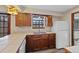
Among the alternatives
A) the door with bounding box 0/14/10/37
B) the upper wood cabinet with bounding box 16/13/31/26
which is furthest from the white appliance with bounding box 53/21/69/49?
the door with bounding box 0/14/10/37

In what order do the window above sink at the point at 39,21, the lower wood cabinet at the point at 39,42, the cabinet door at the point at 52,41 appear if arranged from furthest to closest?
the window above sink at the point at 39,21, the cabinet door at the point at 52,41, the lower wood cabinet at the point at 39,42

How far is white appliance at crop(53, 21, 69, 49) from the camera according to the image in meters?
5.60

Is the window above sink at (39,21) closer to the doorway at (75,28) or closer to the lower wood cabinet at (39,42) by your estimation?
the lower wood cabinet at (39,42)

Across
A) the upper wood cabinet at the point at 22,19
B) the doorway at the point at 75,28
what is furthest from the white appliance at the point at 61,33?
the upper wood cabinet at the point at 22,19

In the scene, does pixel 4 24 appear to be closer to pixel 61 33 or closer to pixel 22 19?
pixel 22 19

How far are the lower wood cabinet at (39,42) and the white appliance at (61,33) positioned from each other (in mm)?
237

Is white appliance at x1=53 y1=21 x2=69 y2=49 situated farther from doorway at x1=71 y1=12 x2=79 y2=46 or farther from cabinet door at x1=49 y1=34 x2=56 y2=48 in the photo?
doorway at x1=71 y1=12 x2=79 y2=46

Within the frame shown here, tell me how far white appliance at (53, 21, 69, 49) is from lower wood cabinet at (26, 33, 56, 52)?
237 mm

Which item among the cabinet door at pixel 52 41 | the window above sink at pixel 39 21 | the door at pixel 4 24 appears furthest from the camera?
the window above sink at pixel 39 21

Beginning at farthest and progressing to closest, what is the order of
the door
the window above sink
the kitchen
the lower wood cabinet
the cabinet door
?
the window above sink, the cabinet door, the door, the kitchen, the lower wood cabinet

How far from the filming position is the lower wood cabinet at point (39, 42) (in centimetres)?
487

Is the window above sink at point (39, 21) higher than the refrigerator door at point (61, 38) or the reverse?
higher
